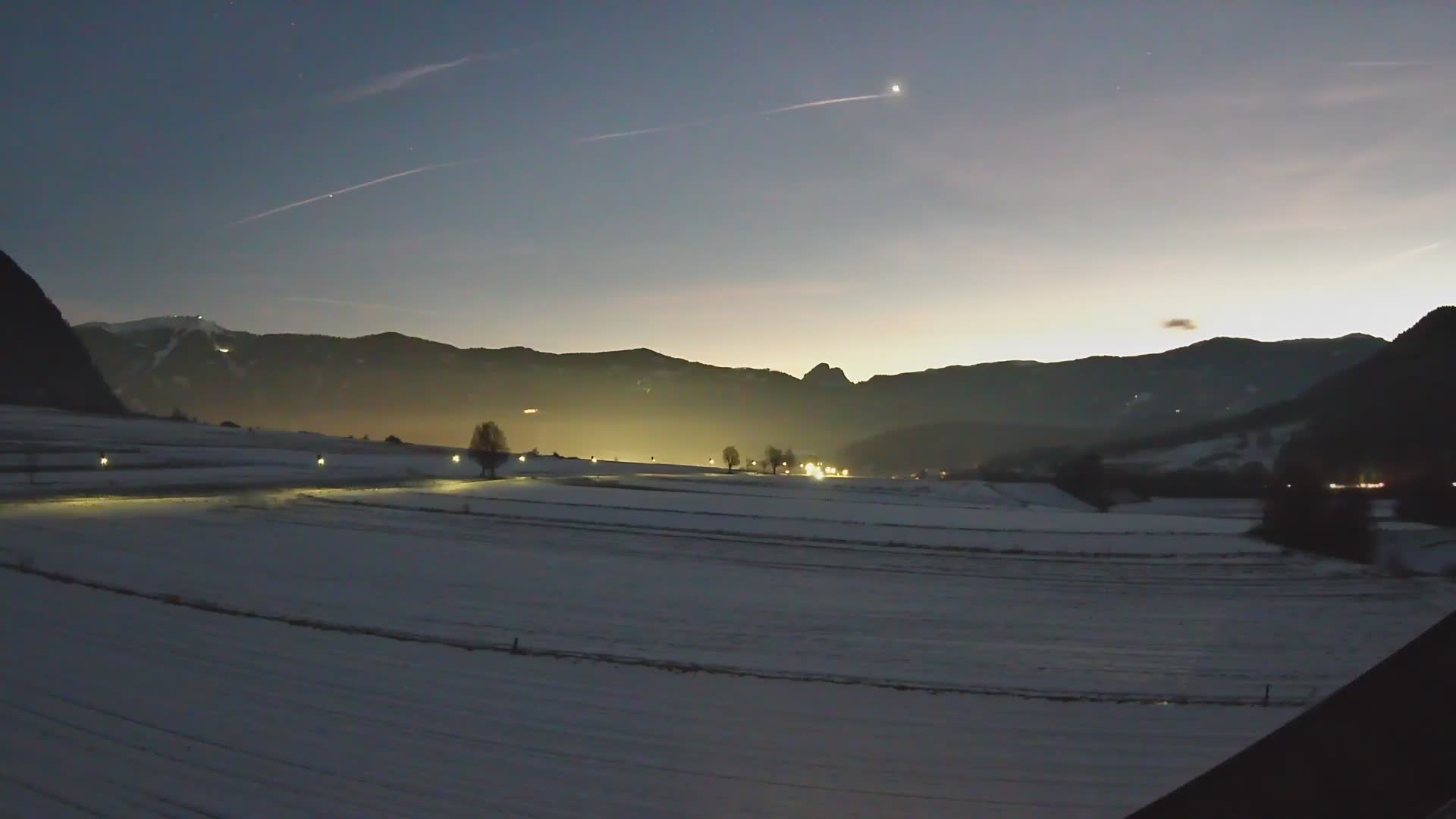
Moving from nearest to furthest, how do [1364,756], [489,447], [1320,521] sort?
[1364,756] → [1320,521] → [489,447]

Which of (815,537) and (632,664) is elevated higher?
(815,537)

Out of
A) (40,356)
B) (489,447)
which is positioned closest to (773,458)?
(489,447)

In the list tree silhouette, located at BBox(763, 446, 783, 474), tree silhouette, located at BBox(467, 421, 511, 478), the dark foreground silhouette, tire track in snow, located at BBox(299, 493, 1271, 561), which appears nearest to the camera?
the dark foreground silhouette

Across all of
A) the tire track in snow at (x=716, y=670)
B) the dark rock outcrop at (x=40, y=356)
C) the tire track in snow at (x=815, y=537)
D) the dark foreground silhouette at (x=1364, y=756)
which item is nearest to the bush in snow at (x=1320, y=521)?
the tire track in snow at (x=815, y=537)

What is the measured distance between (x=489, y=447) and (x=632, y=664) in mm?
73477

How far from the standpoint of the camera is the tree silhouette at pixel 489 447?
84.8 metres

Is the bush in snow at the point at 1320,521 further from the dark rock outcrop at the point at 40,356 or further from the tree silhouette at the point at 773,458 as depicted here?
the dark rock outcrop at the point at 40,356

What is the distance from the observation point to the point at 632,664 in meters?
17.0

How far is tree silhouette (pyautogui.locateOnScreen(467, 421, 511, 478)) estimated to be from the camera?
84.8 m

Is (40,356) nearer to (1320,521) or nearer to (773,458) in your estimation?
(773,458)

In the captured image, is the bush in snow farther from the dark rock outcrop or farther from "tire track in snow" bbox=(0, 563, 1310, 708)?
the dark rock outcrop

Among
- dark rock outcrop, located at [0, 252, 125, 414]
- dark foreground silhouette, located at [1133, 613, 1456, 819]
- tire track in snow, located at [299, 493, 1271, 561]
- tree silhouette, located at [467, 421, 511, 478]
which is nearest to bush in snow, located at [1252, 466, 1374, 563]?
tire track in snow, located at [299, 493, 1271, 561]

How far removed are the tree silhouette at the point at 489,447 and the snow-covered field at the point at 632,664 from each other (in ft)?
146

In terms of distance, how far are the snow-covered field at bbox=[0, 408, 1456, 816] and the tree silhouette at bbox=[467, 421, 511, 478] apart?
146ft
